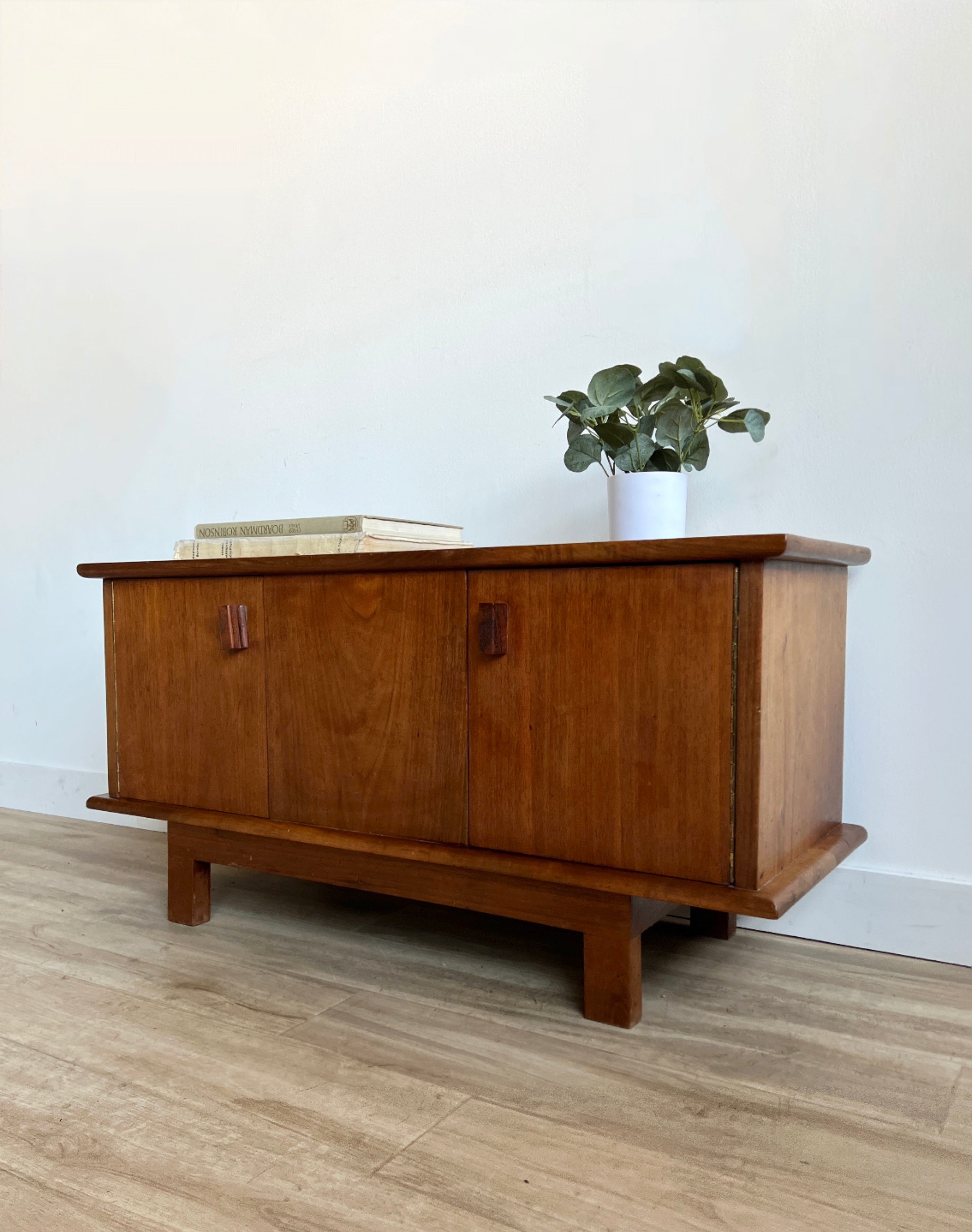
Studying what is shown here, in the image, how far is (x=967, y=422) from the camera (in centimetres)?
121

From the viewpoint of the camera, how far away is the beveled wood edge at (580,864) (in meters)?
0.95

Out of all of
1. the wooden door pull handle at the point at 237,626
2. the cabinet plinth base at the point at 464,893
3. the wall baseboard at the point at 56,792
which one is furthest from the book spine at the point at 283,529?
the wall baseboard at the point at 56,792

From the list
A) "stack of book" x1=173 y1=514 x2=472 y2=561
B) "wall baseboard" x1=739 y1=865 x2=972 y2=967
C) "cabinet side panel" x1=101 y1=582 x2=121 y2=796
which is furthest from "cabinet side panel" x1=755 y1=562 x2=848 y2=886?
"cabinet side panel" x1=101 y1=582 x2=121 y2=796

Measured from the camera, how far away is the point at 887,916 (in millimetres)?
1268

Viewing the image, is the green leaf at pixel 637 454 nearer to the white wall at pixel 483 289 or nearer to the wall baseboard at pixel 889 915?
the white wall at pixel 483 289

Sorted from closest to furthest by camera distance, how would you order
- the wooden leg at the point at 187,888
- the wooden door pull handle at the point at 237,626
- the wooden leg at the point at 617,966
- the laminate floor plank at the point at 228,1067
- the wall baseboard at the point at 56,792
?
1. the laminate floor plank at the point at 228,1067
2. the wooden leg at the point at 617,966
3. the wooden door pull handle at the point at 237,626
4. the wooden leg at the point at 187,888
5. the wall baseboard at the point at 56,792

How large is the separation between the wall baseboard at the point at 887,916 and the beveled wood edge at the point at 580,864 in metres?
0.09

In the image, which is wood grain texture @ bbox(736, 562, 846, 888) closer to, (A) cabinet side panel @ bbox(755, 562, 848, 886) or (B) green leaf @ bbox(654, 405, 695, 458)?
(A) cabinet side panel @ bbox(755, 562, 848, 886)

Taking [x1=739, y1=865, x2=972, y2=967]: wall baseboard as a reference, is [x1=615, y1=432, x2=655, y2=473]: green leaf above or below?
above

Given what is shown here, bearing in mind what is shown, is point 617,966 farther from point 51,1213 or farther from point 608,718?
point 51,1213

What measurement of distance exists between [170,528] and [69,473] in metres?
0.34

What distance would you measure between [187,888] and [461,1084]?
0.64 meters

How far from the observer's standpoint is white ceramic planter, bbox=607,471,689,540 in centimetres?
116

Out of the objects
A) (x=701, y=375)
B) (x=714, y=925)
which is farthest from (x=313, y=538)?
(x=714, y=925)
